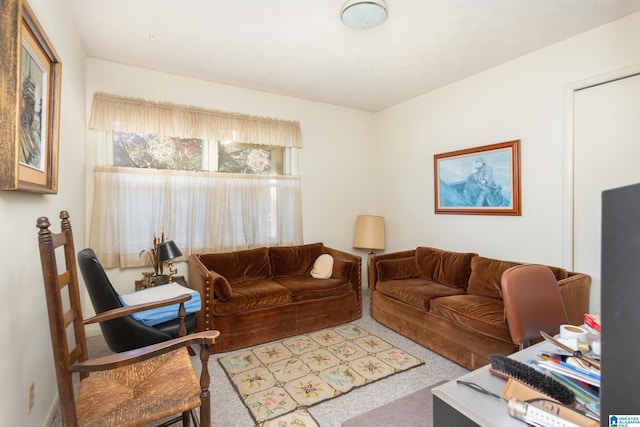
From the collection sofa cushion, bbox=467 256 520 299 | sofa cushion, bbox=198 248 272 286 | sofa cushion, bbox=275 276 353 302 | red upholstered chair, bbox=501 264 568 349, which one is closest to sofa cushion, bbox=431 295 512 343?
sofa cushion, bbox=467 256 520 299

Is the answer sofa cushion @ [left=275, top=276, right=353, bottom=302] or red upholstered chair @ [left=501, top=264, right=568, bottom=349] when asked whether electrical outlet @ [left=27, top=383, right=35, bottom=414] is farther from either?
red upholstered chair @ [left=501, top=264, right=568, bottom=349]

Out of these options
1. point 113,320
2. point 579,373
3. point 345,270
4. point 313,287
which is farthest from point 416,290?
point 113,320

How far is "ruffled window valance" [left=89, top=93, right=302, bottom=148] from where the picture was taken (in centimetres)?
308

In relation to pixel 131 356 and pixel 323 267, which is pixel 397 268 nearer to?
pixel 323 267

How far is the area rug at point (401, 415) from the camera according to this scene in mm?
1863

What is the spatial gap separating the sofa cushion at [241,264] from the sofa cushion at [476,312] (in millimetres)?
1924

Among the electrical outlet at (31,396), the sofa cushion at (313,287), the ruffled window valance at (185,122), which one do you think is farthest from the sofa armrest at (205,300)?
the ruffled window valance at (185,122)

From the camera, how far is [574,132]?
268 centimetres

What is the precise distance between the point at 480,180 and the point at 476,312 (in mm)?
1550

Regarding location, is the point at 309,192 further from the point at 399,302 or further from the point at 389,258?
the point at 399,302

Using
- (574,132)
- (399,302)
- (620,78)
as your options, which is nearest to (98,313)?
(399,302)

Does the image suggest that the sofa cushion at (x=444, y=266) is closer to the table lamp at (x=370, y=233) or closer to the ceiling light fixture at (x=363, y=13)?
the table lamp at (x=370, y=233)

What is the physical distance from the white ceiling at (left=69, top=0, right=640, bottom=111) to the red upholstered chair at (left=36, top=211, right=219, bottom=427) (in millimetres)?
1777

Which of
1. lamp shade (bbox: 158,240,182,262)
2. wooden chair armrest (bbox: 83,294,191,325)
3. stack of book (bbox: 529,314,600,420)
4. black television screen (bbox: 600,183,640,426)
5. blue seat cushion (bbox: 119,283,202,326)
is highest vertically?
black television screen (bbox: 600,183,640,426)
